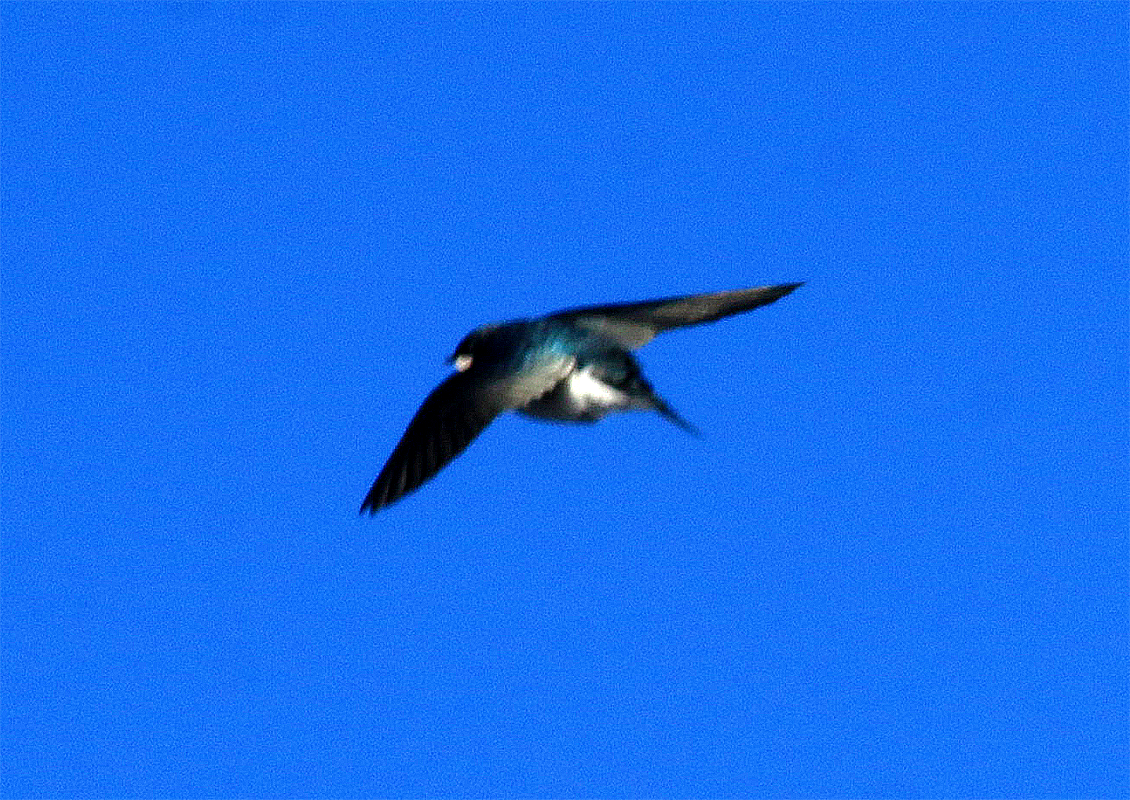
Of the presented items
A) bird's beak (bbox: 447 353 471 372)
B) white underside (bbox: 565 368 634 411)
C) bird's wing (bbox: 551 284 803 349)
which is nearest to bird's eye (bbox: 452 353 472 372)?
bird's beak (bbox: 447 353 471 372)

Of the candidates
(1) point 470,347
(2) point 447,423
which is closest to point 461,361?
(1) point 470,347

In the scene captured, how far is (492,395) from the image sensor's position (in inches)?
551

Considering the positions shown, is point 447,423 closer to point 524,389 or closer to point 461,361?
point 524,389

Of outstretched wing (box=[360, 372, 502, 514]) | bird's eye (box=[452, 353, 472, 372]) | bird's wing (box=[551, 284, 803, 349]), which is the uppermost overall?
bird's wing (box=[551, 284, 803, 349])

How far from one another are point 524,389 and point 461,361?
0.98 metres

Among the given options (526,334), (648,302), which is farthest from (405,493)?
(648,302)

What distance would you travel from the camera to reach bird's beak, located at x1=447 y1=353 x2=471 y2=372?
1470 cm

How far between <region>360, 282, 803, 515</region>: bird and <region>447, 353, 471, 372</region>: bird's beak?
7cm

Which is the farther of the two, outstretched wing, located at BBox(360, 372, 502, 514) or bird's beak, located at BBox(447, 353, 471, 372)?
bird's beak, located at BBox(447, 353, 471, 372)

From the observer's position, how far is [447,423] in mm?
13969

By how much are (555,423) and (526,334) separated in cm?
69

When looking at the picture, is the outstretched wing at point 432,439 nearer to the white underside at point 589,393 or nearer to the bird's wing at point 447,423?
the bird's wing at point 447,423

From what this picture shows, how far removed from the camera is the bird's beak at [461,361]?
14.7 metres

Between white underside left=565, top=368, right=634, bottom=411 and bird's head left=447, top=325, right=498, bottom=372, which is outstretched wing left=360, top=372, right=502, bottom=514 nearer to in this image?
bird's head left=447, top=325, right=498, bottom=372
